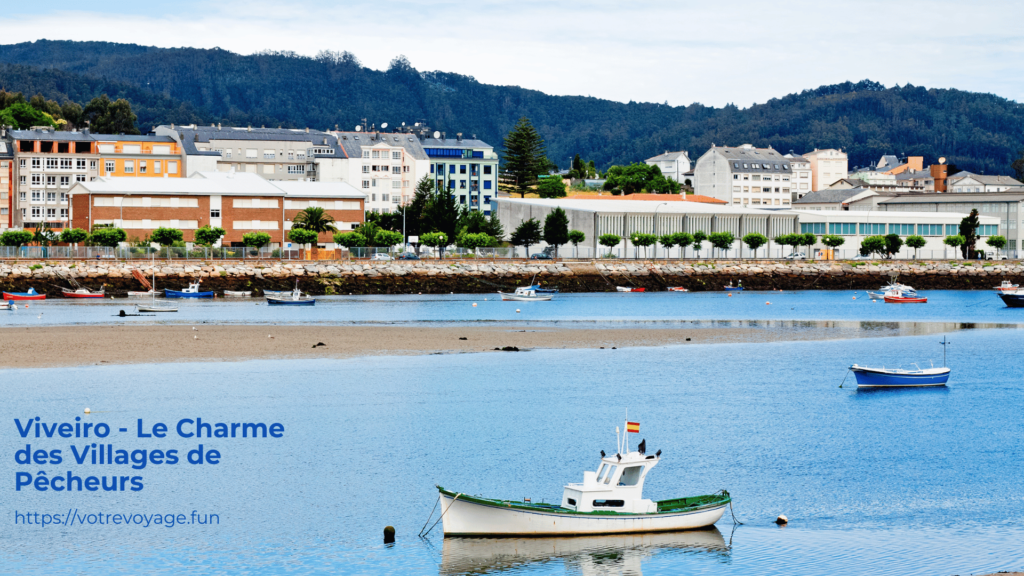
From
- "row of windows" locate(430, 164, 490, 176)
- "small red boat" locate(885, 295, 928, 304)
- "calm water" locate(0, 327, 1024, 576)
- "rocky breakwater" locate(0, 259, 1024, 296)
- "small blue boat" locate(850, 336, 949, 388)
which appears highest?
"row of windows" locate(430, 164, 490, 176)

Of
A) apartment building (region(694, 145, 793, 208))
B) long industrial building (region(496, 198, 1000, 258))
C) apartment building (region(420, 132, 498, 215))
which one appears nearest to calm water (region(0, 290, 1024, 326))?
long industrial building (region(496, 198, 1000, 258))

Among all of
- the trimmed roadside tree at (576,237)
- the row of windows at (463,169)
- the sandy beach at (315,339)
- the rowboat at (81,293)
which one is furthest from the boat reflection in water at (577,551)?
the row of windows at (463,169)

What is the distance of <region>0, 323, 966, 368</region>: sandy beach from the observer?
149 ft

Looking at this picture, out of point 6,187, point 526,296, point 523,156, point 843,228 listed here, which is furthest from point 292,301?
point 523,156

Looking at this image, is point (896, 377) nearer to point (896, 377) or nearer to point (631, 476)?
point (896, 377)

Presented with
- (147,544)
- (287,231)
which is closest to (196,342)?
(147,544)

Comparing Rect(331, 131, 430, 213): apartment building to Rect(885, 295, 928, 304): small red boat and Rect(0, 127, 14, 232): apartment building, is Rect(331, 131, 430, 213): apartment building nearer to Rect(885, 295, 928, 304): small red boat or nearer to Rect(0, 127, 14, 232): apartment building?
Rect(0, 127, 14, 232): apartment building

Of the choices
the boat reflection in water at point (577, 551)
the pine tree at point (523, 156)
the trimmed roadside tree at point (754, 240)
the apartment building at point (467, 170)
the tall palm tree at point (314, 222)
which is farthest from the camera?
the apartment building at point (467, 170)

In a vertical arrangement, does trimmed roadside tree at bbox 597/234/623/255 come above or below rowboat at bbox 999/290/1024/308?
above

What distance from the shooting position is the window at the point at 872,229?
129250 millimetres

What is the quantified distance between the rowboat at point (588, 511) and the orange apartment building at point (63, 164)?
404 ft

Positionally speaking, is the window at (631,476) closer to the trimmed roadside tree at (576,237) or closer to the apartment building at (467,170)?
the trimmed roadside tree at (576,237)

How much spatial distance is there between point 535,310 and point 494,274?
25.2 m

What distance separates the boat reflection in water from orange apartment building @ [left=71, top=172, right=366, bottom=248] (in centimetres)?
9220
